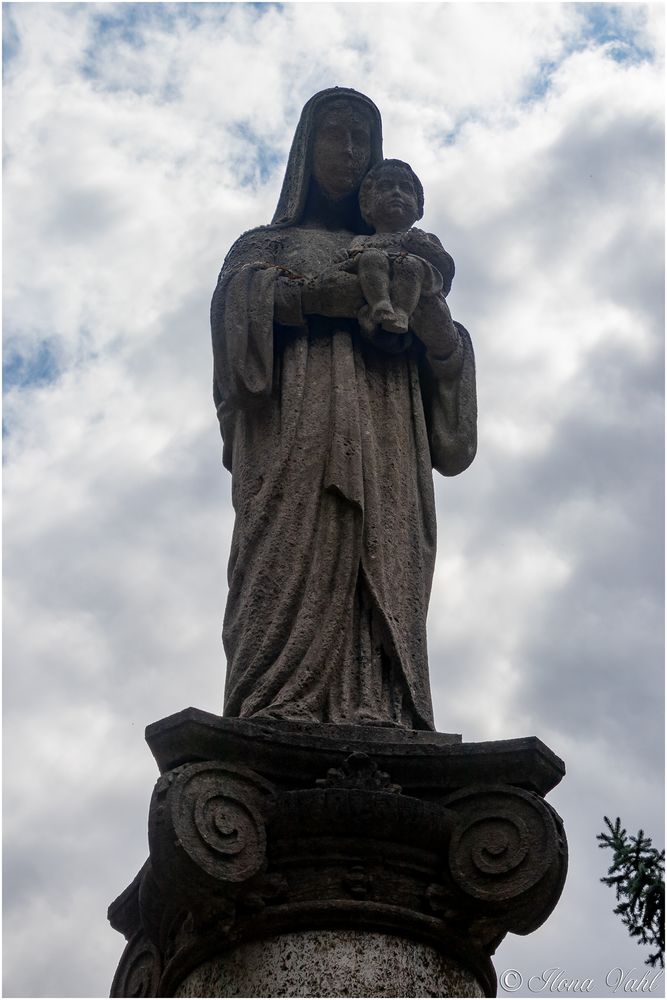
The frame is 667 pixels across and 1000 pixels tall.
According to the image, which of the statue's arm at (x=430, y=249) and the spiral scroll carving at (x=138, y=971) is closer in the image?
the spiral scroll carving at (x=138, y=971)

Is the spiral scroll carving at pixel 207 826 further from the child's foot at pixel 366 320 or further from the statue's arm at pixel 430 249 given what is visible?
the statue's arm at pixel 430 249

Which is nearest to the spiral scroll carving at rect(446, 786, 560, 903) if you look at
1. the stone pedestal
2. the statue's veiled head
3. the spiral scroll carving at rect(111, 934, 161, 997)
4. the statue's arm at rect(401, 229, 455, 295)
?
the stone pedestal

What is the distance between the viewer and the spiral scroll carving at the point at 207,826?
5.48 m

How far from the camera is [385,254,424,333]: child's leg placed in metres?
7.87

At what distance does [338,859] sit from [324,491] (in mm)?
2181

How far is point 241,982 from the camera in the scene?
5.39 metres

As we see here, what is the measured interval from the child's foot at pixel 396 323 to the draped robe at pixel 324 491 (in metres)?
0.28

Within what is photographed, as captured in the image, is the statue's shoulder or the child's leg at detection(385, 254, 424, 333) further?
the statue's shoulder

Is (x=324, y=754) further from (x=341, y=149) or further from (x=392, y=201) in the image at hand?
(x=341, y=149)

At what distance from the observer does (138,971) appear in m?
6.49

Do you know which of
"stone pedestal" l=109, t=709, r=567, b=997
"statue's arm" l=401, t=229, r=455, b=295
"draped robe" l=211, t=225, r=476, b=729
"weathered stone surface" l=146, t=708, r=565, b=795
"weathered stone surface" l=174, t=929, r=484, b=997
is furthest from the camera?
"statue's arm" l=401, t=229, r=455, b=295

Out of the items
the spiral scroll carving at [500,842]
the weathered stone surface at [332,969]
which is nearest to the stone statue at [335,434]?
the spiral scroll carving at [500,842]

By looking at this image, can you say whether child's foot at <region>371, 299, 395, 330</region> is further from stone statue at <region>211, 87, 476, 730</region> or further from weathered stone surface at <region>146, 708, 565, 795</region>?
weathered stone surface at <region>146, 708, 565, 795</region>

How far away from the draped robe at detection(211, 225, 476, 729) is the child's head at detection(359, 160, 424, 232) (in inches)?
13.6
